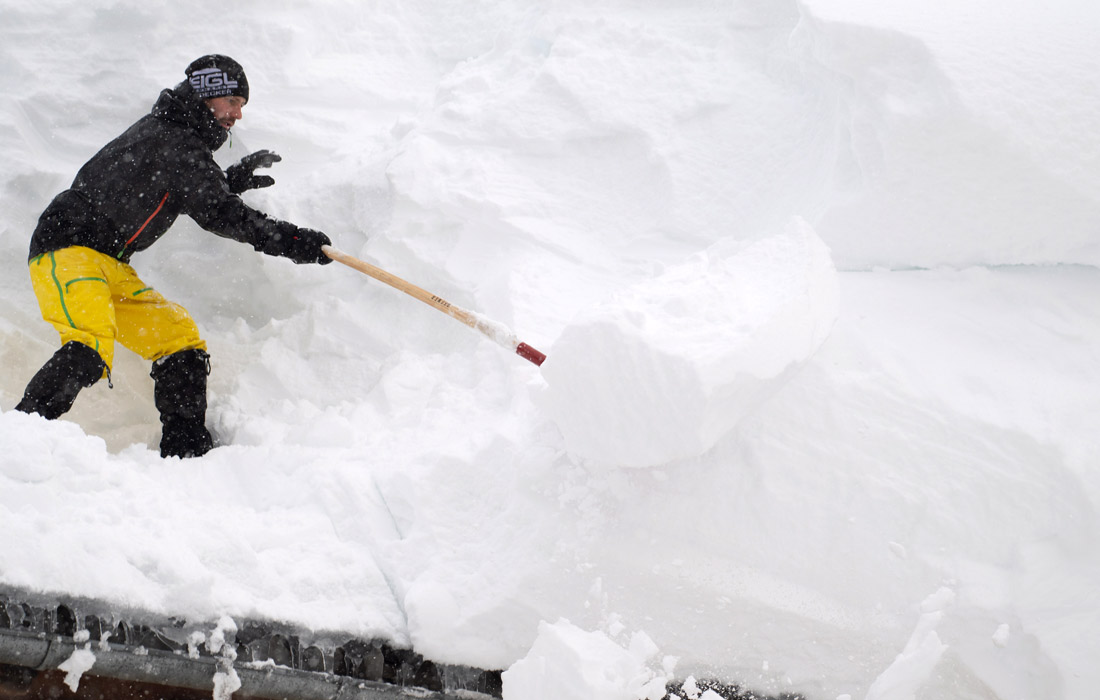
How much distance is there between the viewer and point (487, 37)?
3.91m

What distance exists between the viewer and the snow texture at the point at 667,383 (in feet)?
6.36

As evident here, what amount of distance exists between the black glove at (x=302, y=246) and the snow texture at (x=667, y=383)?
34cm

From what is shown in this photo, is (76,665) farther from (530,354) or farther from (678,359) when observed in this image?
(678,359)

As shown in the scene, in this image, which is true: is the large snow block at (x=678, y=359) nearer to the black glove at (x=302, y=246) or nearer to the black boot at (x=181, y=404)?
the black glove at (x=302, y=246)

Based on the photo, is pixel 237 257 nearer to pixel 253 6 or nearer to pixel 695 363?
pixel 253 6

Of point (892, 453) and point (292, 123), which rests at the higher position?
point (292, 123)

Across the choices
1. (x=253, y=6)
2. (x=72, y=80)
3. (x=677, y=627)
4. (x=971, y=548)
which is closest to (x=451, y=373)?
(x=677, y=627)

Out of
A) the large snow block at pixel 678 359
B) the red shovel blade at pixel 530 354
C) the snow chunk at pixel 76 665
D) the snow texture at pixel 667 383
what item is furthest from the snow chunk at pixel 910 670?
the snow chunk at pixel 76 665

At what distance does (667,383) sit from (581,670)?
2.29 ft

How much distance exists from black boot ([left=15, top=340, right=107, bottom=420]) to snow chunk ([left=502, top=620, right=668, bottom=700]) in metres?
1.66

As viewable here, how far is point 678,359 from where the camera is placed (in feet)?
6.01

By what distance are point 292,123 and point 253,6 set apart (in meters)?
0.66

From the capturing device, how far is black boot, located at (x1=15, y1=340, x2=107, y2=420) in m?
2.40

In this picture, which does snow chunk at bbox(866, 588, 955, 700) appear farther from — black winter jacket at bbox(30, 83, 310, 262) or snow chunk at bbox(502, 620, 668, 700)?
black winter jacket at bbox(30, 83, 310, 262)
